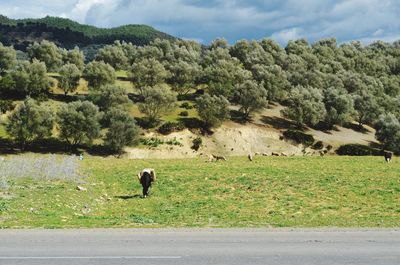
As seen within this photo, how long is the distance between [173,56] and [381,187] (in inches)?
4593

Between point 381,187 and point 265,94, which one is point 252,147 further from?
point 381,187

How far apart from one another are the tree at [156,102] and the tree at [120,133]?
1209 centimetres

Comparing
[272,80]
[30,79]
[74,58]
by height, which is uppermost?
[74,58]

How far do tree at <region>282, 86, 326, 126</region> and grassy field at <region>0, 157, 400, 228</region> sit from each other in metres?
76.2

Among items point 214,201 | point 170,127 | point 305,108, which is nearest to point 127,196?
point 214,201

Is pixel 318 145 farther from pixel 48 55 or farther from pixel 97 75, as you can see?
pixel 48 55

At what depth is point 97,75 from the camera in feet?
387

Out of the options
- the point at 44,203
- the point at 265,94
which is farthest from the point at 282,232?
the point at 265,94

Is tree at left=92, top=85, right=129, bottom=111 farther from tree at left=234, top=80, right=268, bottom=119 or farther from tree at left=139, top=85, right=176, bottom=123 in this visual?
tree at left=234, top=80, right=268, bottom=119

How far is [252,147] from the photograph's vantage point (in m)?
108

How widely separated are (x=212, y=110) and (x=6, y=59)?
63478 mm

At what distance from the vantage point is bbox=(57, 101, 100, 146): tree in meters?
89.2

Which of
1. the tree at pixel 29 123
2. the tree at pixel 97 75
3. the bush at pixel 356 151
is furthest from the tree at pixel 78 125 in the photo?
the bush at pixel 356 151

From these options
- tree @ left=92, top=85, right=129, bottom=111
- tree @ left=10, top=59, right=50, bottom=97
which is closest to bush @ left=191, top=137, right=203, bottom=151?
tree @ left=92, top=85, right=129, bottom=111
